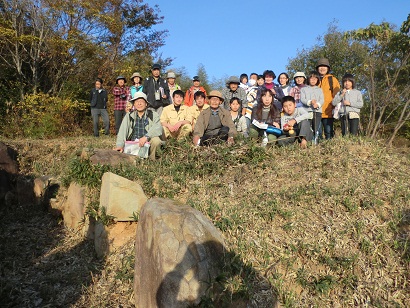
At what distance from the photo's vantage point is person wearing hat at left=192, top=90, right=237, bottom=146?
668 centimetres

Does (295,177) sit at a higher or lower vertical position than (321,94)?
lower

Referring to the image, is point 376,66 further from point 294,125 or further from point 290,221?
point 290,221

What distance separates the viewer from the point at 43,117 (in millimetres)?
12422

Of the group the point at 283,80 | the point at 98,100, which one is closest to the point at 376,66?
the point at 283,80

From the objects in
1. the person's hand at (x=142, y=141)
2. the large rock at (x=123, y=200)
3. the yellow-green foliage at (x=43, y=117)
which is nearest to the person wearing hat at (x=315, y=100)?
the person's hand at (x=142, y=141)

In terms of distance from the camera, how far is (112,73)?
658 inches

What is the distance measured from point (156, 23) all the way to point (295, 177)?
17.6 meters

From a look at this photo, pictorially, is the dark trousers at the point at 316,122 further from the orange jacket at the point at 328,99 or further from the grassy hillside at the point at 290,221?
the grassy hillside at the point at 290,221

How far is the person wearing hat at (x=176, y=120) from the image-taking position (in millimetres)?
7391

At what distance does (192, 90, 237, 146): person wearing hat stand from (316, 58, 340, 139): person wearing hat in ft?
7.08

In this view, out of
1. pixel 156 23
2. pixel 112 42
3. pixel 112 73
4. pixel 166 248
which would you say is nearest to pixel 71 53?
pixel 112 73

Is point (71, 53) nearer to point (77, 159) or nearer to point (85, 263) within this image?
point (77, 159)

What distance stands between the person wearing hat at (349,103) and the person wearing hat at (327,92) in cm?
28

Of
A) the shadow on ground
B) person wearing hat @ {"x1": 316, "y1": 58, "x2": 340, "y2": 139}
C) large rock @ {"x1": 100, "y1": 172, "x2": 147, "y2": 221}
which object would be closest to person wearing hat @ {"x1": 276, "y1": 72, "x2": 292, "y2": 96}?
person wearing hat @ {"x1": 316, "y1": 58, "x2": 340, "y2": 139}
